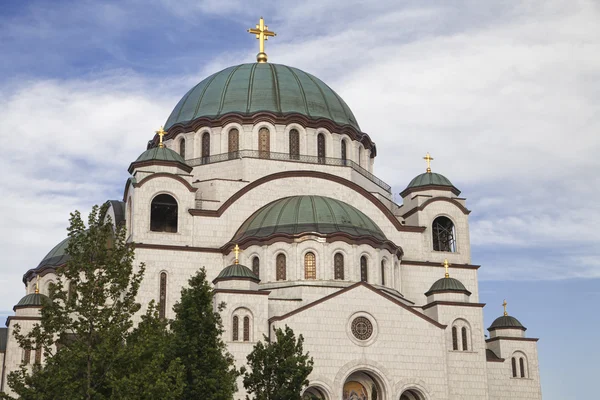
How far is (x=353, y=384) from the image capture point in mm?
34469

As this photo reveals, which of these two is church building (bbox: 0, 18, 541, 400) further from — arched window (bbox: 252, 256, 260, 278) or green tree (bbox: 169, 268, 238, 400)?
green tree (bbox: 169, 268, 238, 400)

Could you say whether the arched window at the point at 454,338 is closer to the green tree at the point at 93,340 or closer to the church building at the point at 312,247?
the church building at the point at 312,247

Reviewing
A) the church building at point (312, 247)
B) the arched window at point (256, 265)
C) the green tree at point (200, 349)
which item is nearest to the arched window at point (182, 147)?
the church building at point (312, 247)

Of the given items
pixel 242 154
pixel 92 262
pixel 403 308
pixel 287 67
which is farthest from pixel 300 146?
pixel 92 262

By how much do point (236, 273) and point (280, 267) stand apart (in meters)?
2.76

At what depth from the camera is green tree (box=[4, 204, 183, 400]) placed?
65.5 ft

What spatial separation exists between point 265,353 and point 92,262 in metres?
6.70

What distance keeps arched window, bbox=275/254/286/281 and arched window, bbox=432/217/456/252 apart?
8895 millimetres

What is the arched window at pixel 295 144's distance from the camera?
43.4m

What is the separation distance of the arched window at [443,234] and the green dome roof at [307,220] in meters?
4.43

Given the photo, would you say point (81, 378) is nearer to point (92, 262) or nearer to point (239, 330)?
point (92, 262)

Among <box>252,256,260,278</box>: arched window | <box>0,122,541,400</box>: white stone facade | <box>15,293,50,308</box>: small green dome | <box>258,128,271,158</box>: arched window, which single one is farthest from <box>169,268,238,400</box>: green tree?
<box>258,128,271,158</box>: arched window

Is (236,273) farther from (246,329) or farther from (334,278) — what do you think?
(334,278)

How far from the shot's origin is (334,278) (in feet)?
120
